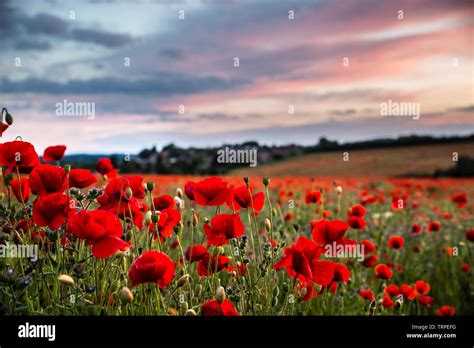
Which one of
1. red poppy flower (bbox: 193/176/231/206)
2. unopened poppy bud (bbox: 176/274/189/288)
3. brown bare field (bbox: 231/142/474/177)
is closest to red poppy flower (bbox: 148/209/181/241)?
red poppy flower (bbox: 193/176/231/206)

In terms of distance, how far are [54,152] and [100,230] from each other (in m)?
0.67

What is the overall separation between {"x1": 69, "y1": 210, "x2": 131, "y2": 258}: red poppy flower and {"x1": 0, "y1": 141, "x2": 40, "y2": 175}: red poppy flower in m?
0.42

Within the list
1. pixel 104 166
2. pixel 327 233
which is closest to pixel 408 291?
pixel 327 233

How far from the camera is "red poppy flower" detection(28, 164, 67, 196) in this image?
60.1 inches

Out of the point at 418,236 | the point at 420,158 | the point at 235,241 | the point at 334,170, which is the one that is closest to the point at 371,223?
the point at 418,236

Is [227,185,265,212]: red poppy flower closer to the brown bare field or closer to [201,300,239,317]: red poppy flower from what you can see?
[201,300,239,317]: red poppy flower

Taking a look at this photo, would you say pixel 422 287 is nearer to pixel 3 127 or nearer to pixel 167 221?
pixel 167 221

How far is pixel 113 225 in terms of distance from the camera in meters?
1.33

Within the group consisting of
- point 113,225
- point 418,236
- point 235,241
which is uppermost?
point 113,225

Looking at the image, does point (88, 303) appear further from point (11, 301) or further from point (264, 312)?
point (264, 312)

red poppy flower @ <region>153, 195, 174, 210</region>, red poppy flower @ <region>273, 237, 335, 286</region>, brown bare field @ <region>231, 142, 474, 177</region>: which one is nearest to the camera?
red poppy flower @ <region>273, 237, 335, 286</region>

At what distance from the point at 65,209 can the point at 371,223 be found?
3.07 metres

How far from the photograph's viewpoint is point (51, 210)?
1.42 meters

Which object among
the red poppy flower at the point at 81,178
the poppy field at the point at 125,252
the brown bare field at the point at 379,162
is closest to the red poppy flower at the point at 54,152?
the poppy field at the point at 125,252
